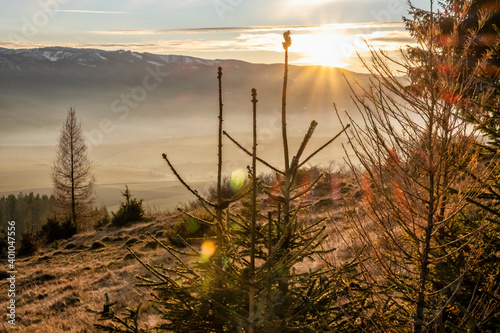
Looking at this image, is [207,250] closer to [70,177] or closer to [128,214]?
[128,214]

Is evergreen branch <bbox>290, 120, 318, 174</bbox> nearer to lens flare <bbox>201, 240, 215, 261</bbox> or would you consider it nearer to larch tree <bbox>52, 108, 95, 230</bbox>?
lens flare <bbox>201, 240, 215, 261</bbox>

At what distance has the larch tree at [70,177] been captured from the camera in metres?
37.8

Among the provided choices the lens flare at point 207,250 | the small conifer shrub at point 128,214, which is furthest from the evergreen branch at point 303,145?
the small conifer shrub at point 128,214

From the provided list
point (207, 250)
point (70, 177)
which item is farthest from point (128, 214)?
point (207, 250)

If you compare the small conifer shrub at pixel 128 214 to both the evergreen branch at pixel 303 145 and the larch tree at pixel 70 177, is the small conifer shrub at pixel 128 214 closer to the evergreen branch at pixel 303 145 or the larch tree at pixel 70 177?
the larch tree at pixel 70 177

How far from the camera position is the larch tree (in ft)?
124

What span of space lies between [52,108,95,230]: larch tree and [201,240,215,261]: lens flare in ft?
120

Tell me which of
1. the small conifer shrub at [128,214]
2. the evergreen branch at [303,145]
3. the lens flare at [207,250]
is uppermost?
the evergreen branch at [303,145]

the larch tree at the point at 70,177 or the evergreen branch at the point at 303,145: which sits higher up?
the evergreen branch at the point at 303,145

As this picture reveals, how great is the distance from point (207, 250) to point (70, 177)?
38.0 m

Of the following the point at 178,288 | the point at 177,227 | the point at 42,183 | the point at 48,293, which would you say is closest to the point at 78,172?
the point at 177,227

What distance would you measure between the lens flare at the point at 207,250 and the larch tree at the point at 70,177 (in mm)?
36508

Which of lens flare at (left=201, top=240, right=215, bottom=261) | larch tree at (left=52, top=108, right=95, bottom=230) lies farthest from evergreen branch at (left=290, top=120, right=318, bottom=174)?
larch tree at (left=52, top=108, right=95, bottom=230)

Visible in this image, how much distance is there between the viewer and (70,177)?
125ft
